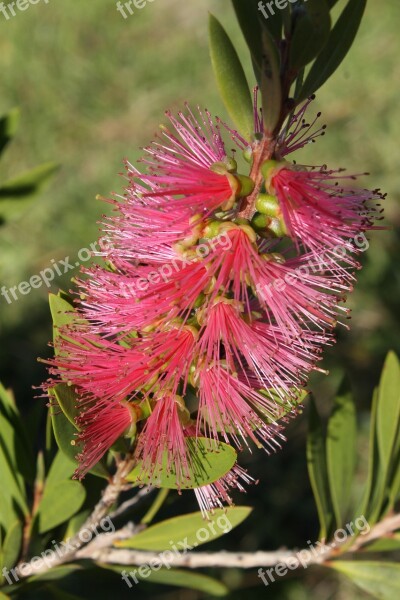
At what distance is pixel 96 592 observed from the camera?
325 centimetres

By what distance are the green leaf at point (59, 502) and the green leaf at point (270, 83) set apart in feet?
2.89

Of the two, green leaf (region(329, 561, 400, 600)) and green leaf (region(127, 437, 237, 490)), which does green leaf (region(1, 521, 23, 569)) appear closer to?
green leaf (region(127, 437, 237, 490))

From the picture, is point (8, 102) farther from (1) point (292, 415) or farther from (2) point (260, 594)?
(1) point (292, 415)

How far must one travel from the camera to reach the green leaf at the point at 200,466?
1300 millimetres

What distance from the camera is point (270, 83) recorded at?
113 centimetres

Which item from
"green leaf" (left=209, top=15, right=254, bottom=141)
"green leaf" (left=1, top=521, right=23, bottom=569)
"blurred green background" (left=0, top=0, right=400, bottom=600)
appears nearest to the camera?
"green leaf" (left=209, top=15, right=254, bottom=141)

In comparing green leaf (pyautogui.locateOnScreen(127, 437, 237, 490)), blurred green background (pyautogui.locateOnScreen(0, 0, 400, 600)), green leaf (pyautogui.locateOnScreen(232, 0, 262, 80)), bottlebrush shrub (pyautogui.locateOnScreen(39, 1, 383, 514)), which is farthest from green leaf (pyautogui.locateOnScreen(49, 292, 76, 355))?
blurred green background (pyautogui.locateOnScreen(0, 0, 400, 600))

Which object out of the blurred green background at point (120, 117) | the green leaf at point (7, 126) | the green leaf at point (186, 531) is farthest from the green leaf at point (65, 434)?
the blurred green background at point (120, 117)

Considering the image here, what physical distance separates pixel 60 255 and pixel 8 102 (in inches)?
48.7

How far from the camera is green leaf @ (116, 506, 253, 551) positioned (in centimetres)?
154

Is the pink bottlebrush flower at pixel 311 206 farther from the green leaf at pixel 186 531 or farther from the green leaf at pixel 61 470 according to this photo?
the green leaf at pixel 61 470

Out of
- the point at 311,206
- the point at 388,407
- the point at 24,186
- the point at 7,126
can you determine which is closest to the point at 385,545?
→ the point at 388,407

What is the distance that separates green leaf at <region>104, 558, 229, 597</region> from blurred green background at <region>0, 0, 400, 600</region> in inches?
90.4

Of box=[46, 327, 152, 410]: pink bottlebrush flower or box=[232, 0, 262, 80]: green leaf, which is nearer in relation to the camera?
box=[232, 0, 262, 80]: green leaf
